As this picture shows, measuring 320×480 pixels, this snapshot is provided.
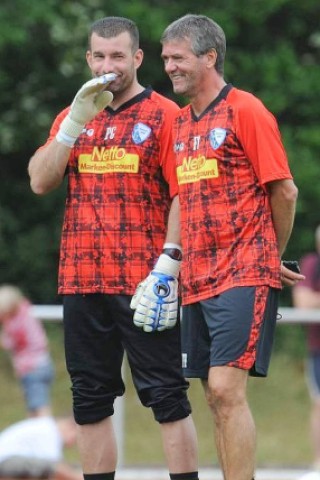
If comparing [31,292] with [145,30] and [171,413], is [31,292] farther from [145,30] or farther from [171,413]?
[171,413]

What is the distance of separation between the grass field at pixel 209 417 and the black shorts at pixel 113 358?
392 cm

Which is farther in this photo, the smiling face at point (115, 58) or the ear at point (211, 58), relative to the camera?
the smiling face at point (115, 58)

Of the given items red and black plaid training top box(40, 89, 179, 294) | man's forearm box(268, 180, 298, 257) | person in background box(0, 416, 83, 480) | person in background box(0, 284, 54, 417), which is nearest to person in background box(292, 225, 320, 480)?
person in background box(0, 284, 54, 417)

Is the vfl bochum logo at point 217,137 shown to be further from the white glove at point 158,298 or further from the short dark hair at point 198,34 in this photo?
the white glove at point 158,298

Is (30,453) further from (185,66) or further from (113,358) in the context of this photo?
(185,66)

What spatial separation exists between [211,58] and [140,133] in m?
0.45

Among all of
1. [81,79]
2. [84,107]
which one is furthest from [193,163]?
[81,79]

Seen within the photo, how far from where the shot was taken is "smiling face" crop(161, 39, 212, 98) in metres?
5.84

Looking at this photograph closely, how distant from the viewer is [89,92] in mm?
5859

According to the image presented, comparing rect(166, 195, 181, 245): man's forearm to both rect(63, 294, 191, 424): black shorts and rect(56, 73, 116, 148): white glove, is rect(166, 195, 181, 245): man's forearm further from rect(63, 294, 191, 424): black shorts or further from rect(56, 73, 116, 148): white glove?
rect(56, 73, 116, 148): white glove

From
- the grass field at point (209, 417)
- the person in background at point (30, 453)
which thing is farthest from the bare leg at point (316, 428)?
the person in background at point (30, 453)

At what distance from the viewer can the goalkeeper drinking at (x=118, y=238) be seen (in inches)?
235

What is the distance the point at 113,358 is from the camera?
6.12 m

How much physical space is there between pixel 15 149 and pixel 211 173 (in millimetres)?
10156
